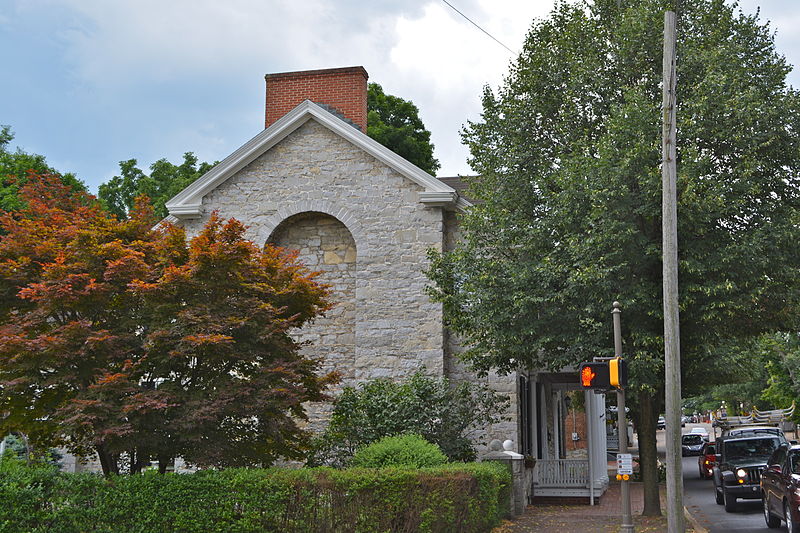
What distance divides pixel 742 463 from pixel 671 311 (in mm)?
9211

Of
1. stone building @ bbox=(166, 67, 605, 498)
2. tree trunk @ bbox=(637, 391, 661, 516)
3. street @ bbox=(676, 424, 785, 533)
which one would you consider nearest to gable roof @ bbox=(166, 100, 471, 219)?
stone building @ bbox=(166, 67, 605, 498)

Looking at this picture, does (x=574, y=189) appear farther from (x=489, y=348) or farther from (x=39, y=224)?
(x=39, y=224)

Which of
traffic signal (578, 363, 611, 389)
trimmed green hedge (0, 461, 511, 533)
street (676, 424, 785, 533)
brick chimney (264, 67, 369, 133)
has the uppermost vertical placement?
brick chimney (264, 67, 369, 133)

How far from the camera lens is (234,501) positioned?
1158 centimetres

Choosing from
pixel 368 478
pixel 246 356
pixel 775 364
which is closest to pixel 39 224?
pixel 246 356

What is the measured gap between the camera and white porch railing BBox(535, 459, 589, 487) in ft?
68.3

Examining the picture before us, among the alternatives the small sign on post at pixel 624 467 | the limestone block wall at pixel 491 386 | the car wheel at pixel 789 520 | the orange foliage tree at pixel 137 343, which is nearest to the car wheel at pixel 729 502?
the limestone block wall at pixel 491 386

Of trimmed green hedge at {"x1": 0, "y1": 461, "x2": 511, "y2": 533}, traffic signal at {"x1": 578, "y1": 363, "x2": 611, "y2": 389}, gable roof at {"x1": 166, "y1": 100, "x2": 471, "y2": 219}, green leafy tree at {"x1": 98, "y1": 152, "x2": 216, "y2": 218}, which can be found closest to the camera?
trimmed green hedge at {"x1": 0, "y1": 461, "x2": 511, "y2": 533}

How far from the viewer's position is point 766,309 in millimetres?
15195

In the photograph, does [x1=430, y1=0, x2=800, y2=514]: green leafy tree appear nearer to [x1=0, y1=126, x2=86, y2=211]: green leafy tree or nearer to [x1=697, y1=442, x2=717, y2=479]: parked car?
[x1=697, y1=442, x2=717, y2=479]: parked car

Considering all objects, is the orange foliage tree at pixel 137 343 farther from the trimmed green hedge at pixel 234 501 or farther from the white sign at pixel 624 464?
the white sign at pixel 624 464

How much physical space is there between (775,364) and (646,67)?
4377 cm

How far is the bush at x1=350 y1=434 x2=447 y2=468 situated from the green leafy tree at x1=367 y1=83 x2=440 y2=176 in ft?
82.3

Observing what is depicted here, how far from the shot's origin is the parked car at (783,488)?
13.0 meters
